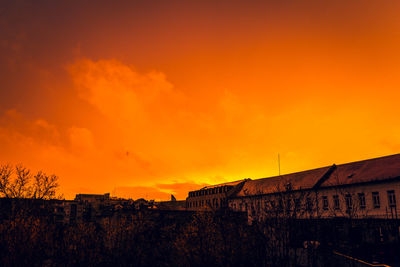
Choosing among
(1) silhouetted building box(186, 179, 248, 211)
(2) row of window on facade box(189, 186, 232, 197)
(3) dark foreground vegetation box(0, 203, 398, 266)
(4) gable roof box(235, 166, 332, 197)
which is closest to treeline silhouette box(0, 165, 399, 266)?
(3) dark foreground vegetation box(0, 203, 398, 266)

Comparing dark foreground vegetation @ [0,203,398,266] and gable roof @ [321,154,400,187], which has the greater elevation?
gable roof @ [321,154,400,187]

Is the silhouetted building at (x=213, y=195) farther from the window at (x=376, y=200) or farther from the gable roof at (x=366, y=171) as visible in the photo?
the window at (x=376, y=200)

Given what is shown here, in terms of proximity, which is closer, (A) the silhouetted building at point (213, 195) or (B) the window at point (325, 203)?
(B) the window at point (325, 203)

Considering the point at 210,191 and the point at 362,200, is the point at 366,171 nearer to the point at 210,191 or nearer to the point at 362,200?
the point at 362,200

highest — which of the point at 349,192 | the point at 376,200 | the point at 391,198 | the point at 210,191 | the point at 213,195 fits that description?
the point at 210,191

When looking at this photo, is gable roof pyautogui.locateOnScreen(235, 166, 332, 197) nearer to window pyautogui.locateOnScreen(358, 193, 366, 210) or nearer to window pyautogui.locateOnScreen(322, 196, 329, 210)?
window pyautogui.locateOnScreen(322, 196, 329, 210)

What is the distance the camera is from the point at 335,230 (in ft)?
130

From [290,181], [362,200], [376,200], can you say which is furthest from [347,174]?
[290,181]

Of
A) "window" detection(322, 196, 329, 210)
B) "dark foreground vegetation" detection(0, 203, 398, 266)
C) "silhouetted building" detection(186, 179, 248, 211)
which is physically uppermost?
"silhouetted building" detection(186, 179, 248, 211)

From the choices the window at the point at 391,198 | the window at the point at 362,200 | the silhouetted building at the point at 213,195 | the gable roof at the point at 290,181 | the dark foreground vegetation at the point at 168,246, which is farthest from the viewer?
the silhouetted building at the point at 213,195

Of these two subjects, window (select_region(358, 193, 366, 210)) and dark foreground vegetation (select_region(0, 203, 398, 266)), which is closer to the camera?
dark foreground vegetation (select_region(0, 203, 398, 266))

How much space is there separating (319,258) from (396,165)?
773 inches

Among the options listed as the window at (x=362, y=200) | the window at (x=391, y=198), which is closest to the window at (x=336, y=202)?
the window at (x=362, y=200)

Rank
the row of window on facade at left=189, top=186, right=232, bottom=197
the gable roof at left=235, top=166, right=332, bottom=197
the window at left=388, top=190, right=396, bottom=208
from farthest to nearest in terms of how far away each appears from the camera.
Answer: the row of window on facade at left=189, top=186, right=232, bottom=197 → the gable roof at left=235, top=166, right=332, bottom=197 → the window at left=388, top=190, right=396, bottom=208
